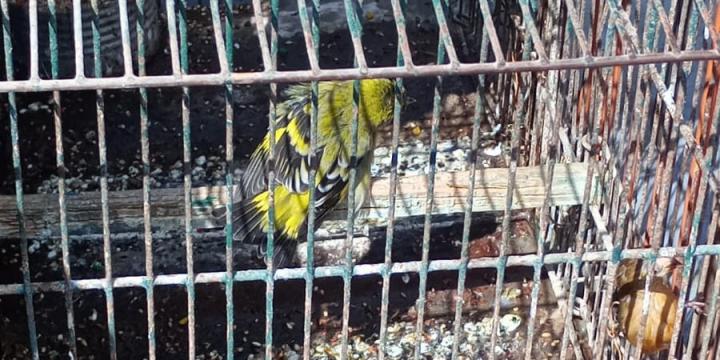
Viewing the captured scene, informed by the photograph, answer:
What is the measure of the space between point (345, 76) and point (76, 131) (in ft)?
9.49

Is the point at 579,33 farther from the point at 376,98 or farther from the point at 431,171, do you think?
the point at 376,98

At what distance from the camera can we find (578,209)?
393cm

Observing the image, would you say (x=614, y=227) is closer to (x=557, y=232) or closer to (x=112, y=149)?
(x=557, y=232)

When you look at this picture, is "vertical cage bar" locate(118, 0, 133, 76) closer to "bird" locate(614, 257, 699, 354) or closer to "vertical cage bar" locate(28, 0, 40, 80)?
"vertical cage bar" locate(28, 0, 40, 80)

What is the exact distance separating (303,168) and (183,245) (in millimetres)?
1000

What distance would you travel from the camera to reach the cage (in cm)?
263

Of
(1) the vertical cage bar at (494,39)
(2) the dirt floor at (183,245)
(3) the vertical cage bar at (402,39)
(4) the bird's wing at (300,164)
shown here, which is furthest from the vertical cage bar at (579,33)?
(2) the dirt floor at (183,245)

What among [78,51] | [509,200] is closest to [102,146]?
[78,51]

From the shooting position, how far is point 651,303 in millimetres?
3137

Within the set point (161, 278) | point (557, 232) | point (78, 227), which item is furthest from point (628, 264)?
point (78, 227)

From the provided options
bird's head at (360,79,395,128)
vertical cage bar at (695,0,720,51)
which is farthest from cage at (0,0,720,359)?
bird's head at (360,79,395,128)

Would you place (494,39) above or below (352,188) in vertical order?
above

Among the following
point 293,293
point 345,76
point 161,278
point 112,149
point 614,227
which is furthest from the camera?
point 112,149

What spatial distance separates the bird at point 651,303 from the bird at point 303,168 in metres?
0.84
